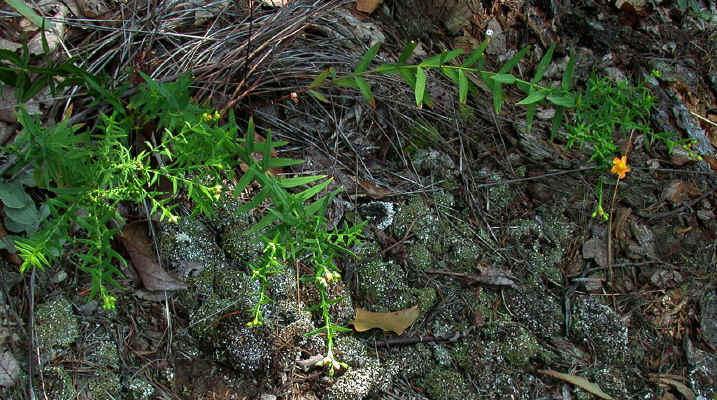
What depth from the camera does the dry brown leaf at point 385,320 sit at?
2.56 m

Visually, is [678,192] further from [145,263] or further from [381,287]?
[145,263]

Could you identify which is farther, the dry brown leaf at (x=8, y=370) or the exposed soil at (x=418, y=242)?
the exposed soil at (x=418, y=242)

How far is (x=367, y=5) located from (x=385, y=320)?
179 cm

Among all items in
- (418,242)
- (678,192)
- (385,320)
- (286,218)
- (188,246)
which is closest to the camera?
(286,218)

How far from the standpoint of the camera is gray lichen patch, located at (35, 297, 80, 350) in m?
2.12

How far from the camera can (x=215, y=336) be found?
2.35 metres

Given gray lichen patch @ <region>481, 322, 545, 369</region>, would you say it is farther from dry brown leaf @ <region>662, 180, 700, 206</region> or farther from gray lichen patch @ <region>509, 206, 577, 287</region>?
dry brown leaf @ <region>662, 180, 700, 206</region>

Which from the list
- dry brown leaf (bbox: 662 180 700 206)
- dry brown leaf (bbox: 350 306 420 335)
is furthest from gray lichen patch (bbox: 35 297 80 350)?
dry brown leaf (bbox: 662 180 700 206)

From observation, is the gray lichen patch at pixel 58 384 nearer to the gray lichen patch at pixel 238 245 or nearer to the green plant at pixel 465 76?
the gray lichen patch at pixel 238 245

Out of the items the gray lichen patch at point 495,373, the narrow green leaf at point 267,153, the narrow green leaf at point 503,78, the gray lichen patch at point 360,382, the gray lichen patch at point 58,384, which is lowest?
the gray lichen patch at point 495,373

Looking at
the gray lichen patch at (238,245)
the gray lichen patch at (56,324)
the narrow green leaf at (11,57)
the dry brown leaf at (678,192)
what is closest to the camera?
the narrow green leaf at (11,57)

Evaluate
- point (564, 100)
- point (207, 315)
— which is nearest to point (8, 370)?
point (207, 315)

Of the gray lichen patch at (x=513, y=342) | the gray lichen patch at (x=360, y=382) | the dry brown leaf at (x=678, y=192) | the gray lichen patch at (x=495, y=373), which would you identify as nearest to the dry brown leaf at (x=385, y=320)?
the gray lichen patch at (x=360, y=382)

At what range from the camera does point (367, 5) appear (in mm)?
3121
